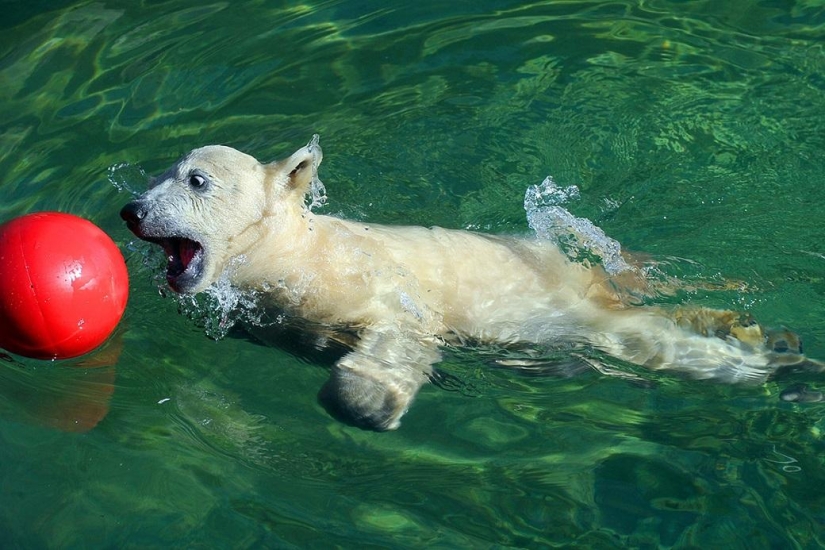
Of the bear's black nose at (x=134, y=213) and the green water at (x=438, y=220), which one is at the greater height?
the bear's black nose at (x=134, y=213)

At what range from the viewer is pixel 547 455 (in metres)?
5.16

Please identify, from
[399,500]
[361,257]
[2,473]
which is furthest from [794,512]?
[2,473]

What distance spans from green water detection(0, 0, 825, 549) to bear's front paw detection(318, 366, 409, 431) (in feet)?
1.16

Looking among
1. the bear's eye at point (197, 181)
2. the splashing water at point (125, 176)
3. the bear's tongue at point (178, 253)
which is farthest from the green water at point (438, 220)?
the bear's eye at point (197, 181)

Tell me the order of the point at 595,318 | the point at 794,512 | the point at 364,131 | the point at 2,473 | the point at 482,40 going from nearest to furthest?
the point at 794,512 → the point at 2,473 → the point at 595,318 → the point at 364,131 → the point at 482,40

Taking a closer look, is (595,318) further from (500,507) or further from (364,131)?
(364,131)

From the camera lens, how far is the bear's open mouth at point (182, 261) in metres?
4.92

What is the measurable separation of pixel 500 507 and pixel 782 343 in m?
1.82

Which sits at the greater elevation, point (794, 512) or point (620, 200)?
point (620, 200)

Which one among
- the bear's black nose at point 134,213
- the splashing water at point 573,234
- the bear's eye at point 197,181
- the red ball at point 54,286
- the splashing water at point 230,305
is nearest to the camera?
the red ball at point 54,286

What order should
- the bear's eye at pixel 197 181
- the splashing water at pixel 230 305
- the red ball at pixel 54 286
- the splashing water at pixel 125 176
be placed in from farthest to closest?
the splashing water at pixel 125 176 < the splashing water at pixel 230 305 < the bear's eye at pixel 197 181 < the red ball at pixel 54 286

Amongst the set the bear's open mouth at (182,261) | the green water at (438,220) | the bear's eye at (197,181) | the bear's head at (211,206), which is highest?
the bear's eye at (197,181)

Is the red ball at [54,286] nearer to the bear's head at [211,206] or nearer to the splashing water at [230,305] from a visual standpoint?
the bear's head at [211,206]

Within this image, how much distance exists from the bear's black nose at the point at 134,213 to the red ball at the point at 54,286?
241 mm
